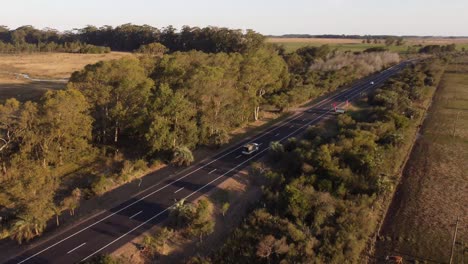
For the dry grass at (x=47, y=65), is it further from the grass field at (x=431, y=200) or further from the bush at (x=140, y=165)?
the grass field at (x=431, y=200)

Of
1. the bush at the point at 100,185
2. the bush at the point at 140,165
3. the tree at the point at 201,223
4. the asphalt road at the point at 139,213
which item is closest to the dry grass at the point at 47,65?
the bush at the point at 140,165

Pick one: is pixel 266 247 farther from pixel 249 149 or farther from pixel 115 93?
Result: pixel 115 93

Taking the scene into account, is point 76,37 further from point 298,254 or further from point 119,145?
point 298,254

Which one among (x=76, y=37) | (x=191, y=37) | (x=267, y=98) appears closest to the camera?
(x=267, y=98)

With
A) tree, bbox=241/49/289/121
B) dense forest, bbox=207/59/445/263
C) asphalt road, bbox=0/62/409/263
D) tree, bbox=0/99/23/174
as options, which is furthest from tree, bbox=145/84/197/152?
tree, bbox=241/49/289/121

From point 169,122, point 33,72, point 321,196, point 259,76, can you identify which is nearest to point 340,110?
point 259,76

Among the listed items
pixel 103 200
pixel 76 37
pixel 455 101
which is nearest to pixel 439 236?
pixel 103 200

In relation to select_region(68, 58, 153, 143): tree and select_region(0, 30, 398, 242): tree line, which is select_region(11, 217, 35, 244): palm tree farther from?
select_region(68, 58, 153, 143): tree
